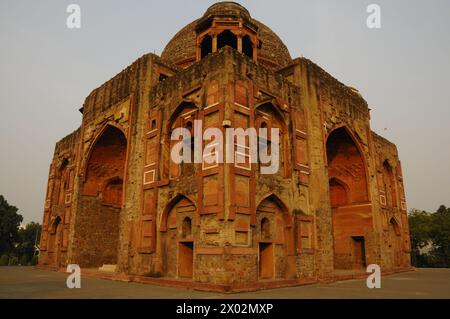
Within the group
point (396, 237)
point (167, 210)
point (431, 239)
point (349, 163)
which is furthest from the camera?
point (431, 239)

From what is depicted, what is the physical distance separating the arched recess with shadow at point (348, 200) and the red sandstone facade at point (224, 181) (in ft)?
0.19

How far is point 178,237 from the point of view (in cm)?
1301

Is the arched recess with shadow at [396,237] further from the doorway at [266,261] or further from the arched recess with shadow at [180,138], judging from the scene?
the arched recess with shadow at [180,138]

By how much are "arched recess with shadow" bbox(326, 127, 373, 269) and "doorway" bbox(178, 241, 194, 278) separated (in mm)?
9991

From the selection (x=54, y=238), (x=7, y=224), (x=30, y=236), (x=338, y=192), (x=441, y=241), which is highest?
(x=338, y=192)

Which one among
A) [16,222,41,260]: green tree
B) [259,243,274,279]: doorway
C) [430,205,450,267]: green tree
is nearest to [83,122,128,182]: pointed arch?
[259,243,274,279]: doorway

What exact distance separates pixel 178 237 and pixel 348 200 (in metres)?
11.1

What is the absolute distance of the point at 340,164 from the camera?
20.3m

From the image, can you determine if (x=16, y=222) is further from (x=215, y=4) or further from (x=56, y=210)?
(x=215, y=4)

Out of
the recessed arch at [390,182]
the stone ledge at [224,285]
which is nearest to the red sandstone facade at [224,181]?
the stone ledge at [224,285]

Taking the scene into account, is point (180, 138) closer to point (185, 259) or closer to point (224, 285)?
point (185, 259)

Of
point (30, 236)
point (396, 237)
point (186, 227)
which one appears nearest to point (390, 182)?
point (396, 237)

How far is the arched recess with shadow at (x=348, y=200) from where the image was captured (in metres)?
18.8
